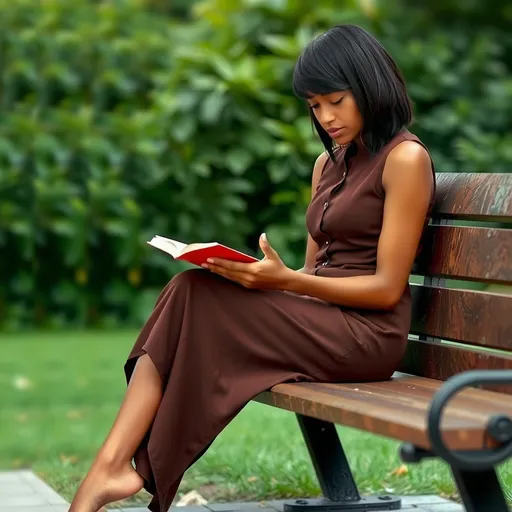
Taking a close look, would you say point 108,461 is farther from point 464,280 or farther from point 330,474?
point 464,280

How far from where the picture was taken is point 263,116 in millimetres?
9133

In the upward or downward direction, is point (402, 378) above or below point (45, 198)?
above

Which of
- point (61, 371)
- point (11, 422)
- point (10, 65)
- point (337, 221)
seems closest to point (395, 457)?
point (337, 221)

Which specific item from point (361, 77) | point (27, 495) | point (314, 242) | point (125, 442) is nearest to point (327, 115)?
point (361, 77)

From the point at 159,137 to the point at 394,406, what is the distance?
6288 millimetres

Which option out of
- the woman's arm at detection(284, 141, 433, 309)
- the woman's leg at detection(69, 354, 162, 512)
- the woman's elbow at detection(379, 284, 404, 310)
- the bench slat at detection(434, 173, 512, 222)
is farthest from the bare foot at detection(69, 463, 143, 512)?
the bench slat at detection(434, 173, 512, 222)

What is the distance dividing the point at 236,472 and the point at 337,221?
135cm

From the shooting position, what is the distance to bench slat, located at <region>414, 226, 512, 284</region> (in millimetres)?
3355

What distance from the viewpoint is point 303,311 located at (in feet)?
11.2

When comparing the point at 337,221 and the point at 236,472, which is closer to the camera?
the point at 337,221

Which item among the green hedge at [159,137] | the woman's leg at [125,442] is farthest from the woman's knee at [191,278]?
the green hedge at [159,137]

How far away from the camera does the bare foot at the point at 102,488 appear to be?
332 centimetres

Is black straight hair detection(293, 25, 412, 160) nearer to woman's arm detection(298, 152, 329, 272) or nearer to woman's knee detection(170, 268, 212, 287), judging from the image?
woman's arm detection(298, 152, 329, 272)

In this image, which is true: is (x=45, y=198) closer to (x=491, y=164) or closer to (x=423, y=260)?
(x=491, y=164)
